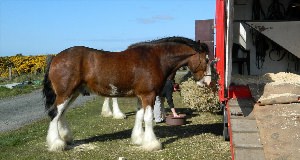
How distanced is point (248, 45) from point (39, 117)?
6400 mm

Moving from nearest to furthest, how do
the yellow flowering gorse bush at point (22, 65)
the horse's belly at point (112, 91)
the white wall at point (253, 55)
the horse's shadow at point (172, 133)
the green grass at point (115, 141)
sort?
the green grass at point (115, 141) → the horse's belly at point (112, 91) → the horse's shadow at point (172, 133) → the white wall at point (253, 55) → the yellow flowering gorse bush at point (22, 65)

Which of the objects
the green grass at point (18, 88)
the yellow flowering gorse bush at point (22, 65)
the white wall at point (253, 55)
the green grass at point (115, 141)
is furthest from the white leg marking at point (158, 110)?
the yellow flowering gorse bush at point (22, 65)

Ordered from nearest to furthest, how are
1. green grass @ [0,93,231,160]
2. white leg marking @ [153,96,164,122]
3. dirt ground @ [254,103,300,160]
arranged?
dirt ground @ [254,103,300,160] < green grass @ [0,93,231,160] < white leg marking @ [153,96,164,122]

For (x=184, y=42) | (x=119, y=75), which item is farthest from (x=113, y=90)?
(x=184, y=42)

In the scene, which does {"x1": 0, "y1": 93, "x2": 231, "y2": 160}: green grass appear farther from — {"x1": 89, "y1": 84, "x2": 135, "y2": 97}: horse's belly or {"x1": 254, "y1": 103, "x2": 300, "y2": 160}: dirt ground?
{"x1": 254, "y1": 103, "x2": 300, "y2": 160}: dirt ground

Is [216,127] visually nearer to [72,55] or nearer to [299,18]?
[299,18]

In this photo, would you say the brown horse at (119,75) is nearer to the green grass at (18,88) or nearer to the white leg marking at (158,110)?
the white leg marking at (158,110)

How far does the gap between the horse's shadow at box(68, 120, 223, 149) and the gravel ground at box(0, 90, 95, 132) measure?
2.22 metres

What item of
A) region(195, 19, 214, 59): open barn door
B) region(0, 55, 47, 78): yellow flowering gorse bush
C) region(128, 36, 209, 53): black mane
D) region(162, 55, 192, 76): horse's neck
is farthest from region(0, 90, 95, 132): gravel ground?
region(0, 55, 47, 78): yellow flowering gorse bush

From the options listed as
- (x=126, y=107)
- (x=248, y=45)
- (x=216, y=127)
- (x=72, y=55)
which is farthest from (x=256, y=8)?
(x=126, y=107)

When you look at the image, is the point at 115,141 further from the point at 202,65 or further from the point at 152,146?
the point at 202,65

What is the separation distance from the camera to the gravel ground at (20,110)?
11656 mm

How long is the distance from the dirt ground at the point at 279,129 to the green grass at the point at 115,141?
1.16 metres

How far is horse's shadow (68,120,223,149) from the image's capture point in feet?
28.7
